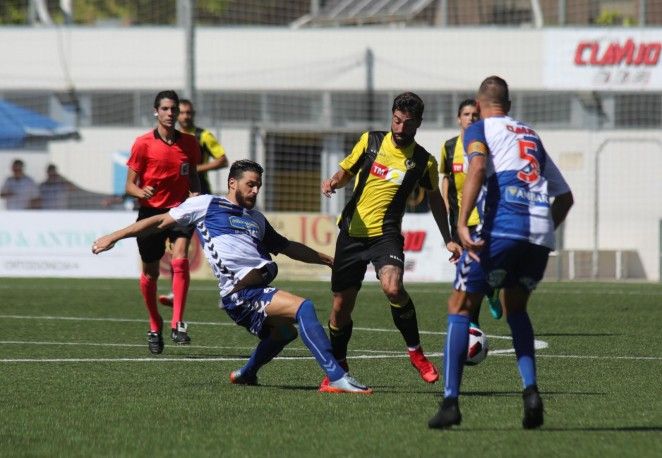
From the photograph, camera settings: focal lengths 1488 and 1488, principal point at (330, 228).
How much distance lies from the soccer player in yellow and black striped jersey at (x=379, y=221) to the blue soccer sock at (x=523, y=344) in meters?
2.35

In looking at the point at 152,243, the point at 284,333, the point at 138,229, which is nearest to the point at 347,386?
the point at 284,333

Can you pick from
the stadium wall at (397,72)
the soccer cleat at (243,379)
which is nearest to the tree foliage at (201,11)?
the stadium wall at (397,72)

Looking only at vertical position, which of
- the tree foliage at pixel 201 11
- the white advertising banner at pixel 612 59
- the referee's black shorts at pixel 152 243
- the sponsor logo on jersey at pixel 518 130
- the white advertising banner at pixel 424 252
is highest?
the tree foliage at pixel 201 11

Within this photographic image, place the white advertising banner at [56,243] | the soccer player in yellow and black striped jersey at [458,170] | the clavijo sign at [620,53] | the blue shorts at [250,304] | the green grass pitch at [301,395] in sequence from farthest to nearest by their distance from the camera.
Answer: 1. the clavijo sign at [620,53]
2. the white advertising banner at [56,243]
3. the soccer player in yellow and black striped jersey at [458,170]
4. the blue shorts at [250,304]
5. the green grass pitch at [301,395]

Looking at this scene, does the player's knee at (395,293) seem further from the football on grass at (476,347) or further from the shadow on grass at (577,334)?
the shadow on grass at (577,334)

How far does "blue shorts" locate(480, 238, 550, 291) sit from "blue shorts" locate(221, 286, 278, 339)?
203cm

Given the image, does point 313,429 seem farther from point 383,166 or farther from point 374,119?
point 374,119

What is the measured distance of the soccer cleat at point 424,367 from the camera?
9614 mm

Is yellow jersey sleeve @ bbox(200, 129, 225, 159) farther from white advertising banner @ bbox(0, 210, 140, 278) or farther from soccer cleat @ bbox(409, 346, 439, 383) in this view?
white advertising banner @ bbox(0, 210, 140, 278)

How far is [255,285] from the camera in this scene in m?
9.14

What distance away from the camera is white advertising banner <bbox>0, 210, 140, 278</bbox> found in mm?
24656

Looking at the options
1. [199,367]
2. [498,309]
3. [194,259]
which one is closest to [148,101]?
[194,259]

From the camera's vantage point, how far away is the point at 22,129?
28.1m

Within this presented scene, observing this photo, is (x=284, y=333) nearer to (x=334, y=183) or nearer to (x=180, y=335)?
(x=334, y=183)
